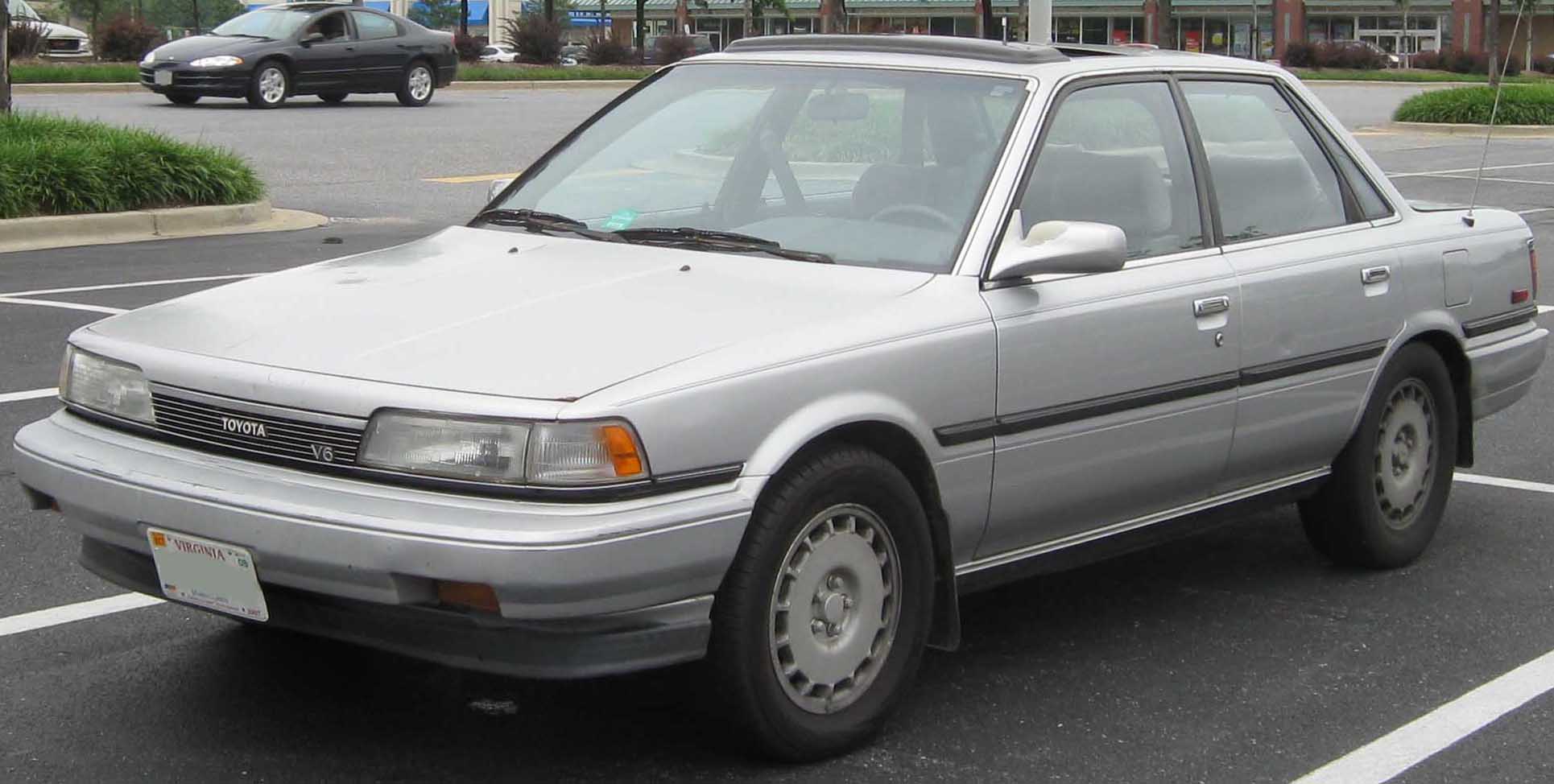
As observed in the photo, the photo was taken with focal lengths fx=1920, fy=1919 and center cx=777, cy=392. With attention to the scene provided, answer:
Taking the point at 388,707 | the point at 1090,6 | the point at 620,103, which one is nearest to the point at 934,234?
the point at 620,103

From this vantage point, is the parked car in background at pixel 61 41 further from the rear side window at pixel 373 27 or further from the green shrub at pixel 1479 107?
the green shrub at pixel 1479 107

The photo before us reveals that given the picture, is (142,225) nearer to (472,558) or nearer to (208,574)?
(208,574)

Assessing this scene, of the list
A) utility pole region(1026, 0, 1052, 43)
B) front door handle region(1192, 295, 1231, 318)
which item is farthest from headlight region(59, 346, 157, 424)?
→ utility pole region(1026, 0, 1052, 43)

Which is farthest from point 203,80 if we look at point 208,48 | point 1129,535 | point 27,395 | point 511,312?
point 511,312

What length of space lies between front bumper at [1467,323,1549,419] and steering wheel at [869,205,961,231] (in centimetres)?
222

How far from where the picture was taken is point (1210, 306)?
5.11 m

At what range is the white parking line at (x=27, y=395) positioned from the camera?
7867 mm

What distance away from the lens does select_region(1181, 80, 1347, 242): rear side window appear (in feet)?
18.0

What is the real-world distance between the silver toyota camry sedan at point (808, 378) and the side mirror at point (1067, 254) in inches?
0.4

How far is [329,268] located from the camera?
491cm

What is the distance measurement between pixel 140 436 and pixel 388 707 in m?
0.88

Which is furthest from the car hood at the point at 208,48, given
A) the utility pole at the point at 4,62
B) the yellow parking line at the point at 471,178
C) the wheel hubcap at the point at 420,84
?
the utility pole at the point at 4,62

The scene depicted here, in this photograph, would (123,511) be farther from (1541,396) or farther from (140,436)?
(1541,396)

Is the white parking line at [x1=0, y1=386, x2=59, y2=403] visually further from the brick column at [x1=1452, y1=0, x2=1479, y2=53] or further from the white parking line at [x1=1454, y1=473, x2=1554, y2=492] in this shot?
the brick column at [x1=1452, y1=0, x2=1479, y2=53]
